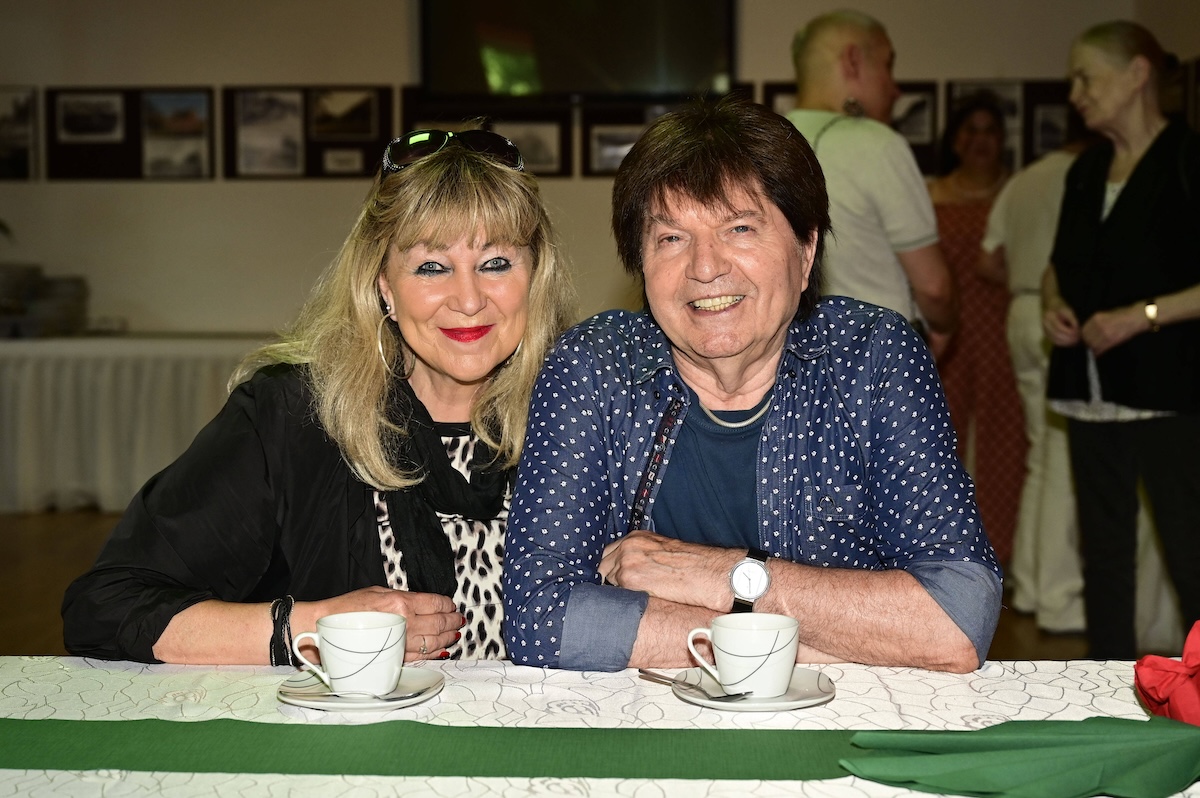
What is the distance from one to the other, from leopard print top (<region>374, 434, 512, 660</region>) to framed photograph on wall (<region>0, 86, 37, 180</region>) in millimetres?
5842

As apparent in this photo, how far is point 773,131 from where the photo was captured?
64.6 inches

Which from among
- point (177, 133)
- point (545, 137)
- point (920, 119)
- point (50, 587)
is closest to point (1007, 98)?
point (920, 119)

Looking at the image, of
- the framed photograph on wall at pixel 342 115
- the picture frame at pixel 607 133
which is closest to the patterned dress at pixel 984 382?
the picture frame at pixel 607 133

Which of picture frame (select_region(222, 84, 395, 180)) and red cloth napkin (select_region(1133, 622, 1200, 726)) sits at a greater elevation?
picture frame (select_region(222, 84, 395, 180))

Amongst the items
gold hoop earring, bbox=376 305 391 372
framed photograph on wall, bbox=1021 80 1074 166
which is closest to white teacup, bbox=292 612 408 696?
gold hoop earring, bbox=376 305 391 372

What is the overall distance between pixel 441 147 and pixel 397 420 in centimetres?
42

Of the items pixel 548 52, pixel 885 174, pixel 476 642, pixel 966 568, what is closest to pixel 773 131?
pixel 966 568

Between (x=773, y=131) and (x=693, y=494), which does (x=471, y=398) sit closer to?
(x=693, y=494)

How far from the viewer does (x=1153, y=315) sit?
10.0 feet

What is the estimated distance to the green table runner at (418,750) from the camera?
41.4 inches

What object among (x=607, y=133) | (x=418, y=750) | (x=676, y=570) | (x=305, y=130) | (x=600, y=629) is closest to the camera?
(x=418, y=750)

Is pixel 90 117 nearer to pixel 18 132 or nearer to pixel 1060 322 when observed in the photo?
pixel 18 132

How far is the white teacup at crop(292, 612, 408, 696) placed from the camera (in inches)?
47.9

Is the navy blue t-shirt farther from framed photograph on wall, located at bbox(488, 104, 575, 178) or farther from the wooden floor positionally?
framed photograph on wall, located at bbox(488, 104, 575, 178)
